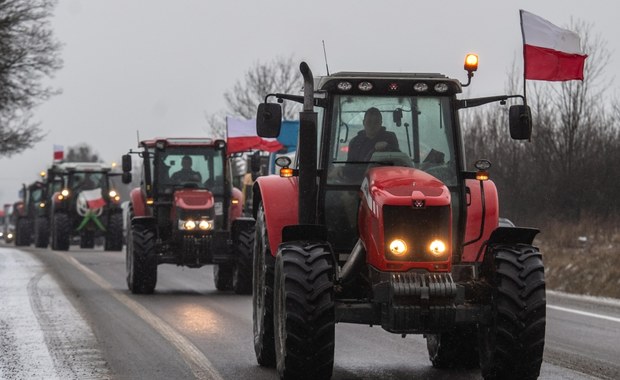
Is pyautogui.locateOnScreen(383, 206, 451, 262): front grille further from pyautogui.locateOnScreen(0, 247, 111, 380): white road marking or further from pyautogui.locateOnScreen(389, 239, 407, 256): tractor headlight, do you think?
pyautogui.locateOnScreen(0, 247, 111, 380): white road marking

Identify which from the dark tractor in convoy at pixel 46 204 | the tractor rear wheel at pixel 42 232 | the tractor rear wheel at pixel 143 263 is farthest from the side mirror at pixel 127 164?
the tractor rear wheel at pixel 42 232

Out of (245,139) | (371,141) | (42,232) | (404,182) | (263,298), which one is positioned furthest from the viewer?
(42,232)

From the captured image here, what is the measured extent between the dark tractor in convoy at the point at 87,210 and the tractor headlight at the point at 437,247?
32.3 metres

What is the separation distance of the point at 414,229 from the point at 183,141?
1389 centimetres

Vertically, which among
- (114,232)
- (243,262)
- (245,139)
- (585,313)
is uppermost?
(245,139)

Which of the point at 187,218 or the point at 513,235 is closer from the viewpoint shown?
→ the point at 513,235

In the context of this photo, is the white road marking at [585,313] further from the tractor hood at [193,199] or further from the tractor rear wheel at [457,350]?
the tractor hood at [193,199]

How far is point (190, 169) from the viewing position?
73.6ft

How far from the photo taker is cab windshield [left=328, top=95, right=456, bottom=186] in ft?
32.6

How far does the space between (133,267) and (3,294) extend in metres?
2.02

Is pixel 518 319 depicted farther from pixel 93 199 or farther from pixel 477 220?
pixel 93 199

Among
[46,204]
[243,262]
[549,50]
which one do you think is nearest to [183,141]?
[243,262]

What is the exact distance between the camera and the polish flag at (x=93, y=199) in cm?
4112

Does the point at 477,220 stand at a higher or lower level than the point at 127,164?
lower
